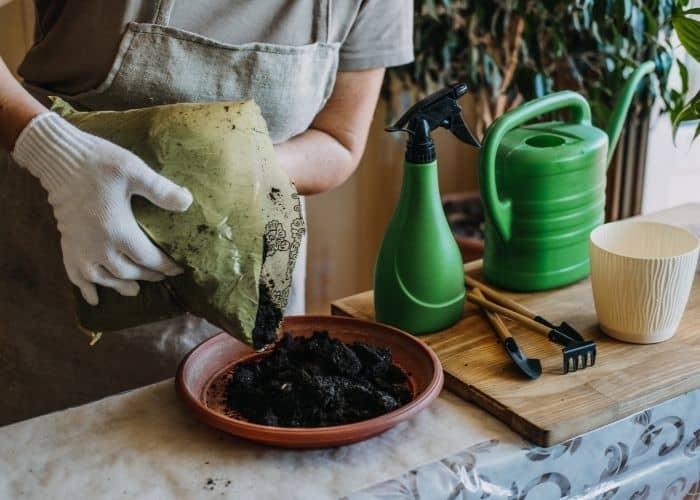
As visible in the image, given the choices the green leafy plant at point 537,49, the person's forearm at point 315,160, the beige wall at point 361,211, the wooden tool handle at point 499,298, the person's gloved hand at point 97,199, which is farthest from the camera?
the beige wall at point 361,211

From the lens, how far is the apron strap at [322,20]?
1.31 meters

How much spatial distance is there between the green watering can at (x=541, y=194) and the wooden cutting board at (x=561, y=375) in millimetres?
80

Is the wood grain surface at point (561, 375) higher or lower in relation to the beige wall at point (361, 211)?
higher

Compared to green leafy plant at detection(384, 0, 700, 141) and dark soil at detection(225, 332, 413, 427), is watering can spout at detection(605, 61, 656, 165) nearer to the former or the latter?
green leafy plant at detection(384, 0, 700, 141)

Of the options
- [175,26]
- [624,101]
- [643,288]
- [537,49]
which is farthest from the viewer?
[537,49]

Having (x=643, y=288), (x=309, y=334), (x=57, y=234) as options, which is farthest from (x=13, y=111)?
(x=643, y=288)

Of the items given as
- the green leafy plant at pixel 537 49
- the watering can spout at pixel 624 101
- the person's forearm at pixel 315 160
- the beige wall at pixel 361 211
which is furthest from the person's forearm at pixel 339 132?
the beige wall at pixel 361 211

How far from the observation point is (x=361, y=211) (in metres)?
2.90

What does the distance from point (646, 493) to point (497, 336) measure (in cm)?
27

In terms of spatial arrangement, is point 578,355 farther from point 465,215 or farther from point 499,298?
point 465,215

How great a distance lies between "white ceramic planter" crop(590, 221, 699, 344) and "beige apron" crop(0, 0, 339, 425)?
0.50 m

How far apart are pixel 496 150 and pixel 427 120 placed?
0.54ft

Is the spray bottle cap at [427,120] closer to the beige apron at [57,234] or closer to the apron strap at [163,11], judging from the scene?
the beige apron at [57,234]

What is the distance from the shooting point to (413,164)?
1.18 m
